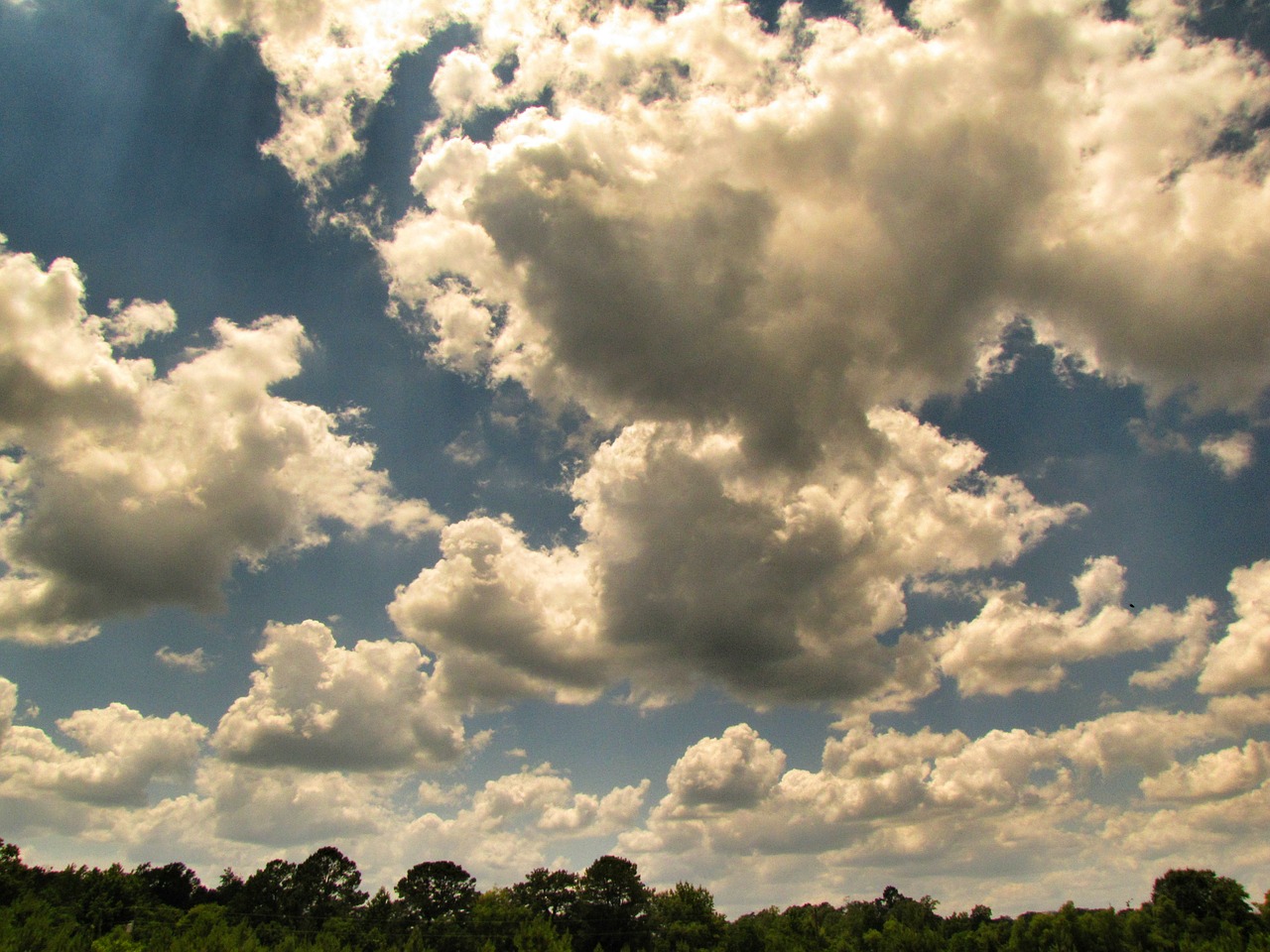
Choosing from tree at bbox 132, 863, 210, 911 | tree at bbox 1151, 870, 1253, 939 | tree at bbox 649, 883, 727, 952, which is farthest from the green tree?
tree at bbox 132, 863, 210, 911

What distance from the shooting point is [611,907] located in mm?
112500

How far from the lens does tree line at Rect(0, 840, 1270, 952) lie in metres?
99.3

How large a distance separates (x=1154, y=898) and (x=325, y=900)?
15167cm

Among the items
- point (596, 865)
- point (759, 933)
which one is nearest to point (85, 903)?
point (596, 865)

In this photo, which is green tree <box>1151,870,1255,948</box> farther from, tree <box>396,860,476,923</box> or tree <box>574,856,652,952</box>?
tree <box>396,860,476,923</box>

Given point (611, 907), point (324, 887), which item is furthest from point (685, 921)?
point (324, 887)

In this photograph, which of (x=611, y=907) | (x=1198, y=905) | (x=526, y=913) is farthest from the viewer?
(x=1198, y=905)

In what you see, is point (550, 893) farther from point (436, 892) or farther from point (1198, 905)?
point (1198, 905)

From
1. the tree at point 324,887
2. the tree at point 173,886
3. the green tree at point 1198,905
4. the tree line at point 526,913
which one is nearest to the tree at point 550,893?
the tree line at point 526,913

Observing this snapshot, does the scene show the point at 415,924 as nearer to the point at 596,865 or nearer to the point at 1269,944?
the point at 596,865

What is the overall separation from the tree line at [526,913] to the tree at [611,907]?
0.17 m

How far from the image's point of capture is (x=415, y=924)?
369ft

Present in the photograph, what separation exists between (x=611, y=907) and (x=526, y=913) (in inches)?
769

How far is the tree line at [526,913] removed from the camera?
3910 inches
